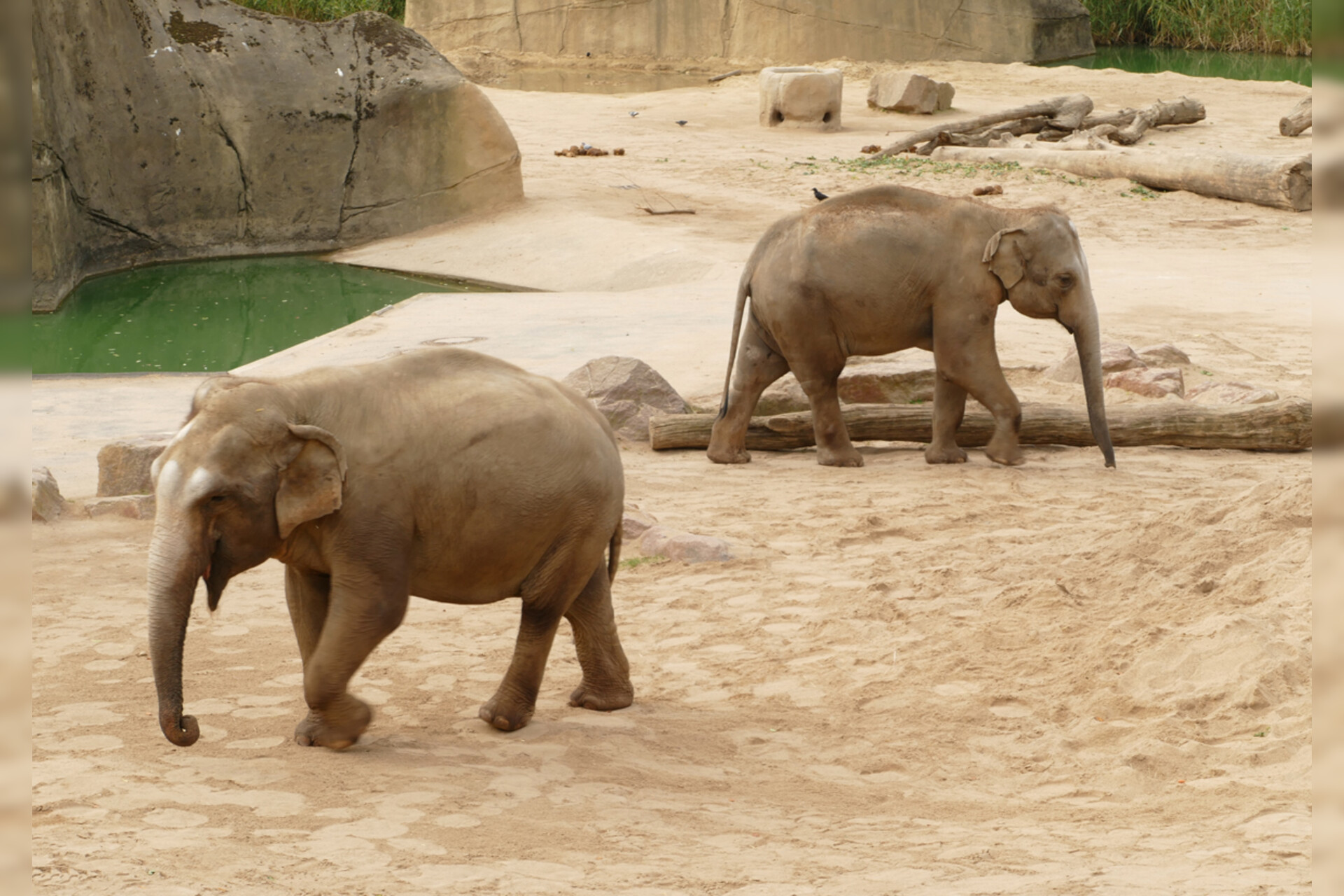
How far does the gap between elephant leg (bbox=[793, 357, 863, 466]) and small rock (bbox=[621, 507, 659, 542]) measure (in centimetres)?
172

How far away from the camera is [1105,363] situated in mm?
9062

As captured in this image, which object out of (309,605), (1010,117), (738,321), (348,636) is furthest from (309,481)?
(1010,117)

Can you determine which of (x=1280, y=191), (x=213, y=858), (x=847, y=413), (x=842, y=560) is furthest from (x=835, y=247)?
(x=1280, y=191)

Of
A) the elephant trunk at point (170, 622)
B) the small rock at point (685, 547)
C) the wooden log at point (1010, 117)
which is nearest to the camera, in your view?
the elephant trunk at point (170, 622)

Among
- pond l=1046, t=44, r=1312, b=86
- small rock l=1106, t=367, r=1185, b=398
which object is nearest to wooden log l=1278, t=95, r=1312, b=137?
pond l=1046, t=44, r=1312, b=86

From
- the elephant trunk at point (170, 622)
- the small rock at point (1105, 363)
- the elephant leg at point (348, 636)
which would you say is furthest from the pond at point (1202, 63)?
the elephant trunk at point (170, 622)

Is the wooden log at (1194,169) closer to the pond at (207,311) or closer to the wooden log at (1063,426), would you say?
the pond at (207,311)

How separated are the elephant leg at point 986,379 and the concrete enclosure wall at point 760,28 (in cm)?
2315

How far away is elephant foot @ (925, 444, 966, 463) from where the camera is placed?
789cm

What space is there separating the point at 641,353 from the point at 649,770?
6279 millimetres

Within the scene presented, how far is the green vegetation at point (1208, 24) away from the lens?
31234mm

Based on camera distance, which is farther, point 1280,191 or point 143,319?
point 1280,191

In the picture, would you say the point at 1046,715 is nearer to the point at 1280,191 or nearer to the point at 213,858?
the point at 213,858

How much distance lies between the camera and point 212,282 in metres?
15.7
